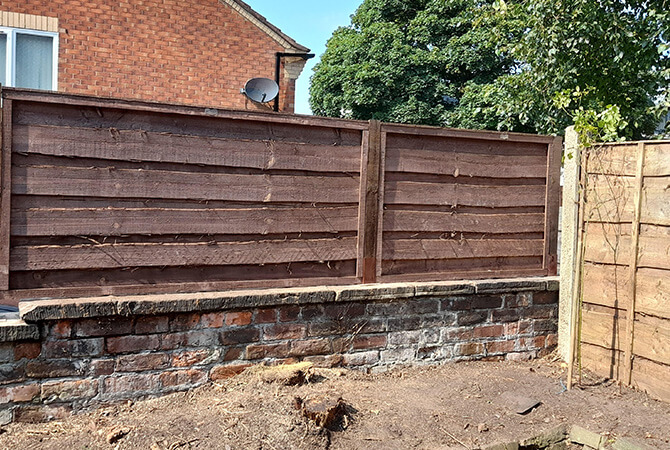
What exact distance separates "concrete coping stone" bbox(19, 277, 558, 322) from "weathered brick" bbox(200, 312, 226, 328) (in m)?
0.06

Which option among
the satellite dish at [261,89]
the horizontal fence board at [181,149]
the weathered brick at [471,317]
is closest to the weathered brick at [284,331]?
the horizontal fence board at [181,149]

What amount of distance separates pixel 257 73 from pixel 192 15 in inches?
56.0

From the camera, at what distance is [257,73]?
33.7 feet

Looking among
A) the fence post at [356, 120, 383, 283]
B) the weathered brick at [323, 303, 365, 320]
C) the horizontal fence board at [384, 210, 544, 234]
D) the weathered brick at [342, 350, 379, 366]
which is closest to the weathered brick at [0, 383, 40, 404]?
the weathered brick at [323, 303, 365, 320]

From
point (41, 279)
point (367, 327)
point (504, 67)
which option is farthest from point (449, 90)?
point (41, 279)

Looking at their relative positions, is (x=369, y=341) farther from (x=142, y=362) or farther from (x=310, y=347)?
(x=142, y=362)

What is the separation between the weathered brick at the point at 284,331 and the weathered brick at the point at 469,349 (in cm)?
151

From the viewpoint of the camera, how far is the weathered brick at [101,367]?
3.74 metres

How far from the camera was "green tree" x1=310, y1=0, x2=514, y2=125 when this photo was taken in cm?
1838

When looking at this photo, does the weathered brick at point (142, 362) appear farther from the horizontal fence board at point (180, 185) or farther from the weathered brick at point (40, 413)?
the horizontal fence board at point (180, 185)

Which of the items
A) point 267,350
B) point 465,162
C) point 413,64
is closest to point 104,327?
point 267,350

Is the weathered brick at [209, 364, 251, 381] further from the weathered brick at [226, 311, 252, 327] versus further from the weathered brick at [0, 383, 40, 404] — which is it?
the weathered brick at [0, 383, 40, 404]

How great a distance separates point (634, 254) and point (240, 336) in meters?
3.22

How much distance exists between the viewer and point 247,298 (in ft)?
13.7
